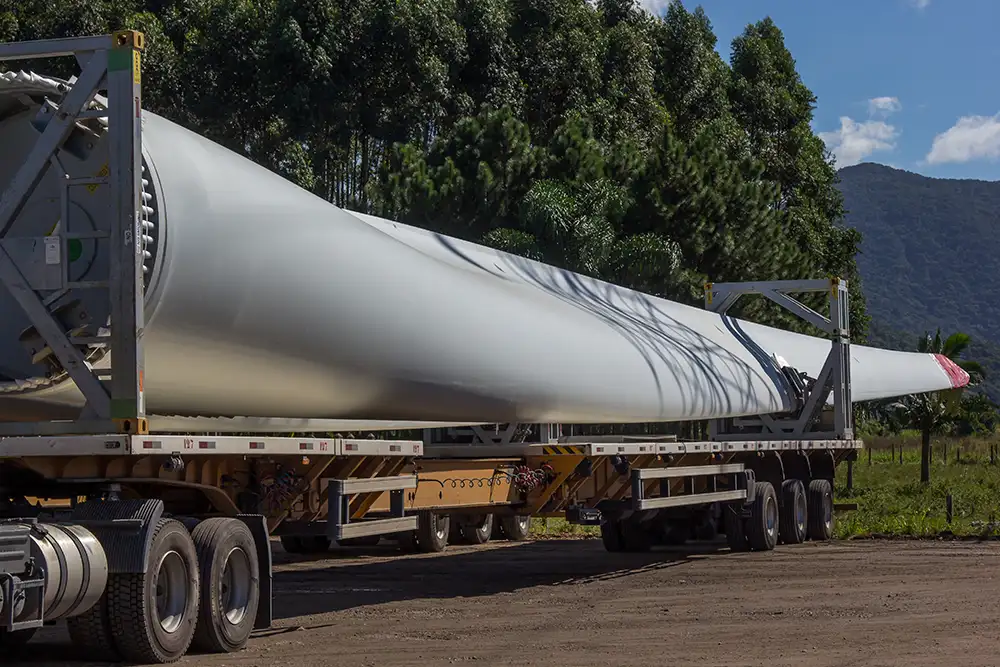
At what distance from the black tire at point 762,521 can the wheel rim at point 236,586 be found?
35.5ft

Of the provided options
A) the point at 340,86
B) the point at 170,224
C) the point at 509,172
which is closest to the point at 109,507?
the point at 170,224

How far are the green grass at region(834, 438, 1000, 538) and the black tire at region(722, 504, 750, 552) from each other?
3.78 m

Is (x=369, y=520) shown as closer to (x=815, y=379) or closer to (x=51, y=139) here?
(x=51, y=139)

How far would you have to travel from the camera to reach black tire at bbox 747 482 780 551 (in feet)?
64.0

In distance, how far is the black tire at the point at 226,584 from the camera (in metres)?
9.45

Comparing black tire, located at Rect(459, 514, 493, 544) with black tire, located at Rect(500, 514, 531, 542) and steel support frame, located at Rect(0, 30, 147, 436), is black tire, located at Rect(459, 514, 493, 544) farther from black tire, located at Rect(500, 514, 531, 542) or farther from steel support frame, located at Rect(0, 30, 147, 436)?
steel support frame, located at Rect(0, 30, 147, 436)

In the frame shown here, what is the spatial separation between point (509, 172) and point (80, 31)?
13160 mm

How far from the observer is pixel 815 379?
22.3m

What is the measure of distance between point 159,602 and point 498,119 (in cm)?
2655

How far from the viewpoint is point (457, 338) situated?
37.3ft

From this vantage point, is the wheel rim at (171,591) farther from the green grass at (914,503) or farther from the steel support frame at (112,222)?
the green grass at (914,503)

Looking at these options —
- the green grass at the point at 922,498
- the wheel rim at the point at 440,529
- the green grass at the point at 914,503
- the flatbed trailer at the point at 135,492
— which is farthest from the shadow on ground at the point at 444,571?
the green grass at the point at 922,498

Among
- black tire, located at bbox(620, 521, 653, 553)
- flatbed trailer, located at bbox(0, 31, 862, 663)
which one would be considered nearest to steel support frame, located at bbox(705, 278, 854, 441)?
black tire, located at bbox(620, 521, 653, 553)

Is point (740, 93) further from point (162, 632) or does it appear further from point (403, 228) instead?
point (162, 632)
